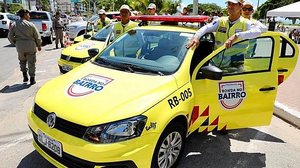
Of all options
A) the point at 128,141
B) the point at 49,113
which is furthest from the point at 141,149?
the point at 49,113

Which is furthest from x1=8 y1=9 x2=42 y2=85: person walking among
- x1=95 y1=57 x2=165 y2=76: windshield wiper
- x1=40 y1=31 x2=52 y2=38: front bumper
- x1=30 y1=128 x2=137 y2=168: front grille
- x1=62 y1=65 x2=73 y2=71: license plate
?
x1=40 y1=31 x2=52 y2=38: front bumper

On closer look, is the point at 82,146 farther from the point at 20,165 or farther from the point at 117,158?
the point at 20,165

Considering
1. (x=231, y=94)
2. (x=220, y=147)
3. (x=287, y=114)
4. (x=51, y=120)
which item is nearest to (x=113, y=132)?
(x=51, y=120)

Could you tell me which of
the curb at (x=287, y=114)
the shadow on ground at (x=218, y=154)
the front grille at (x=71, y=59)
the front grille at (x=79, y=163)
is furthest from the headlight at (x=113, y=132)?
the front grille at (x=71, y=59)

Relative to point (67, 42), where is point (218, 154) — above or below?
below

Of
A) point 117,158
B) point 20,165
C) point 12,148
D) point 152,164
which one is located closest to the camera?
point 117,158

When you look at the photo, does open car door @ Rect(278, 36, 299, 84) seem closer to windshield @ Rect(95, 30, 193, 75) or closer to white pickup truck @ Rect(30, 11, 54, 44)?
windshield @ Rect(95, 30, 193, 75)

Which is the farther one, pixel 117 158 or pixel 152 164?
pixel 152 164

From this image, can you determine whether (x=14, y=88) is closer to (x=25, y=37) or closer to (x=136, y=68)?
(x=25, y=37)

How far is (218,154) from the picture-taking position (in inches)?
153

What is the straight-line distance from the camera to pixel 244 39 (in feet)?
11.8

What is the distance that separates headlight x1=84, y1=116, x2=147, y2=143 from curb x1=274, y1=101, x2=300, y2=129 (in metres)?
3.58

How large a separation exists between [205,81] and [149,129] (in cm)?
112

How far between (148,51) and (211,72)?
967 millimetres
